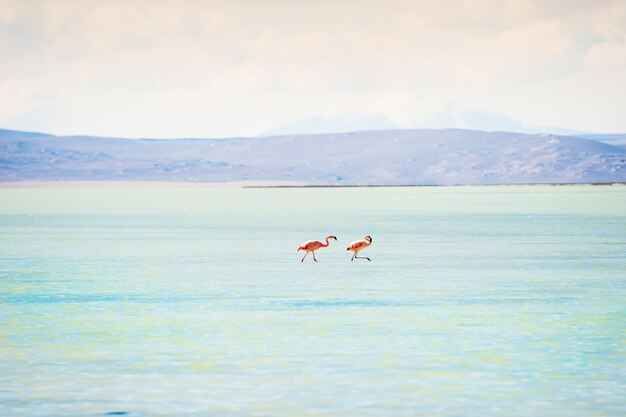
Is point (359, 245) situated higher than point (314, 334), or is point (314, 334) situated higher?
point (359, 245)

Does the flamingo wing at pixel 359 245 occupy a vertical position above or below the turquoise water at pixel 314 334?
above

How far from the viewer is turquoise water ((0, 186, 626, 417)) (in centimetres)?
1511

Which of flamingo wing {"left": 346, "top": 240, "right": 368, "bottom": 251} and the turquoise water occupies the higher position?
flamingo wing {"left": 346, "top": 240, "right": 368, "bottom": 251}

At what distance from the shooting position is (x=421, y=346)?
747 inches

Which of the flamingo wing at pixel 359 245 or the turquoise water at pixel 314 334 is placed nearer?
the turquoise water at pixel 314 334

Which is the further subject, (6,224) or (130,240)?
(6,224)

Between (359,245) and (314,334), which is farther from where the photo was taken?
(359,245)

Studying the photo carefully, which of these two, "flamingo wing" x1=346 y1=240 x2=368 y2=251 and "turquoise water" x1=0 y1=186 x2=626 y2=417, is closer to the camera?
"turquoise water" x1=0 y1=186 x2=626 y2=417

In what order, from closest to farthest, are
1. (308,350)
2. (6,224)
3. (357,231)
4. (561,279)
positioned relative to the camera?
(308,350)
(561,279)
(357,231)
(6,224)

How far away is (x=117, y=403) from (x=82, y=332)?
239 inches

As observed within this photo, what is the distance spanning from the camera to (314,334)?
→ 20.2m

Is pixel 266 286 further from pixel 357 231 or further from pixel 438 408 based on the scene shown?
pixel 357 231

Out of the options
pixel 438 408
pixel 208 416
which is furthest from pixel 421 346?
pixel 208 416

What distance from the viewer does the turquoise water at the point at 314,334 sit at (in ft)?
49.6
